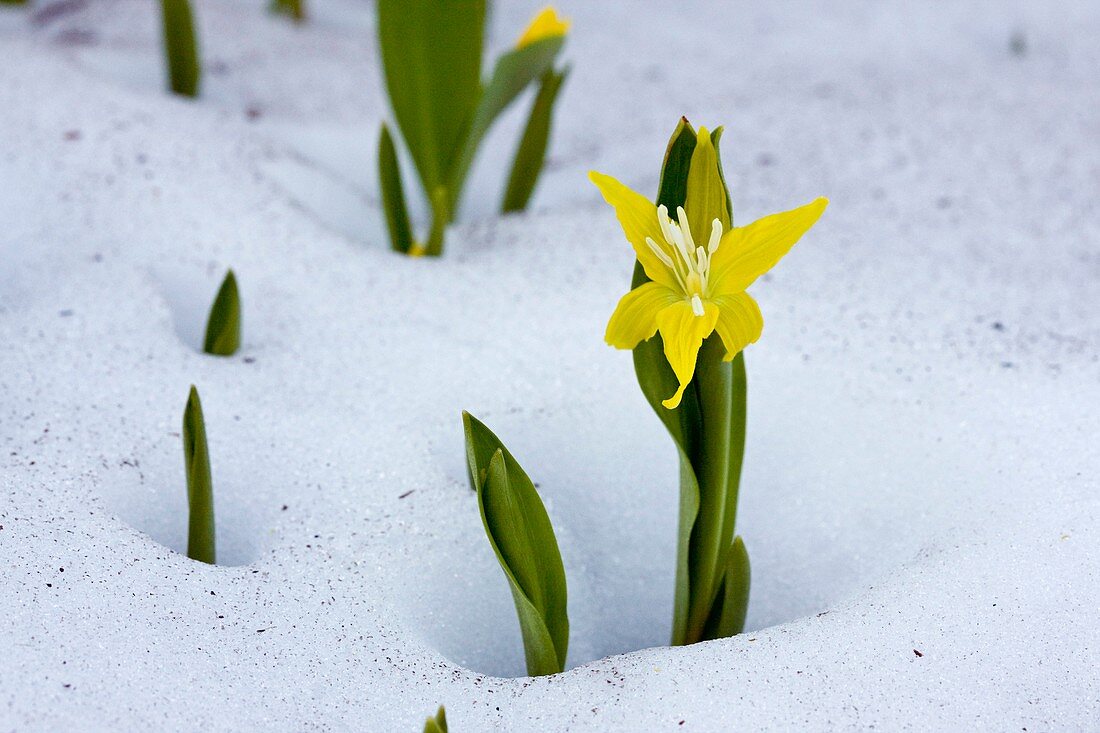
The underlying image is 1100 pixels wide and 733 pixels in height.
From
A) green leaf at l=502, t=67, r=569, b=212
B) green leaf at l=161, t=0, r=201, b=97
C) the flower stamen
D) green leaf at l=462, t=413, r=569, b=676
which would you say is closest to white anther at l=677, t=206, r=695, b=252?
the flower stamen

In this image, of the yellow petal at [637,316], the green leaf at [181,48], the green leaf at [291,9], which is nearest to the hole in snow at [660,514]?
the yellow petal at [637,316]

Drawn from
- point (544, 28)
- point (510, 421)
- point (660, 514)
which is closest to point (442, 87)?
point (544, 28)

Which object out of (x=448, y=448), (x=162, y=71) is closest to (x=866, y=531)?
(x=448, y=448)

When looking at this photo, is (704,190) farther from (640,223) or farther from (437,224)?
(437,224)

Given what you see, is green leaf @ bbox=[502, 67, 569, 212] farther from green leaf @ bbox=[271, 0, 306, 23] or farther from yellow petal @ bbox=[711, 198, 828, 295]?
green leaf @ bbox=[271, 0, 306, 23]

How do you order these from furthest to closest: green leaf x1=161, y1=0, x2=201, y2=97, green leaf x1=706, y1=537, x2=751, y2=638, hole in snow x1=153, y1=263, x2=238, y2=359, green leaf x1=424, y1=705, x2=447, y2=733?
green leaf x1=161, y1=0, x2=201, y2=97, hole in snow x1=153, y1=263, x2=238, y2=359, green leaf x1=706, y1=537, x2=751, y2=638, green leaf x1=424, y1=705, x2=447, y2=733

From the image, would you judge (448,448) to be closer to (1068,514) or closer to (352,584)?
(352,584)
